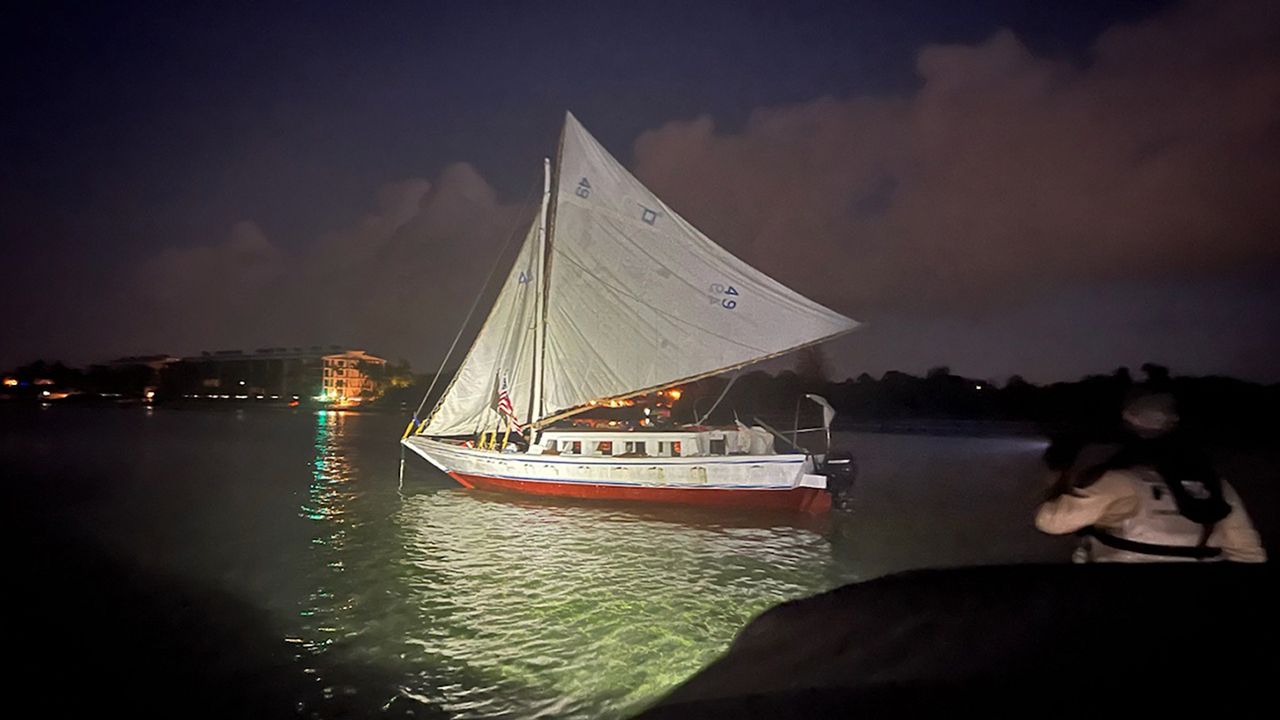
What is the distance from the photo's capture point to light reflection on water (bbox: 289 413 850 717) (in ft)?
30.4

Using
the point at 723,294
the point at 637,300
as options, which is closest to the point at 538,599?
the point at 637,300

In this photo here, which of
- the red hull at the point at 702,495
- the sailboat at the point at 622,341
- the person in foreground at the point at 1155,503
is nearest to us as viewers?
the person in foreground at the point at 1155,503

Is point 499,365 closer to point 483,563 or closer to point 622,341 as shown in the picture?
point 622,341

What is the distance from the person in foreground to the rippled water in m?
5.71

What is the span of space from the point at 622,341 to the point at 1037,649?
76.3ft

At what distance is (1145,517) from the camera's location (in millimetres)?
4613

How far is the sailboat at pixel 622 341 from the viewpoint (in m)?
24.2

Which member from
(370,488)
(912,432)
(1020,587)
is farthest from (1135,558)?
(912,432)

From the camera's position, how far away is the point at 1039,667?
10.2 feet

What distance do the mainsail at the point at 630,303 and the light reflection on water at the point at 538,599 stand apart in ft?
16.4

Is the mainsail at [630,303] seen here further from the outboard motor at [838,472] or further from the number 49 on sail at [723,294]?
the outboard motor at [838,472]

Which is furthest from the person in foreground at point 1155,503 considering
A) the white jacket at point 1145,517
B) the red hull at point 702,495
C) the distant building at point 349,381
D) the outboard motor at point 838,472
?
the distant building at point 349,381

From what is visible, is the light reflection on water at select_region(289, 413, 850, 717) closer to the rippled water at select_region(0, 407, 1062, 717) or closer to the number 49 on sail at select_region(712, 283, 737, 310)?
the rippled water at select_region(0, 407, 1062, 717)

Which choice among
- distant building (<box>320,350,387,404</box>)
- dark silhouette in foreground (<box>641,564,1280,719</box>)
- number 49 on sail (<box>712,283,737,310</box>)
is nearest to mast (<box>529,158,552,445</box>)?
number 49 on sail (<box>712,283,737,310</box>)
